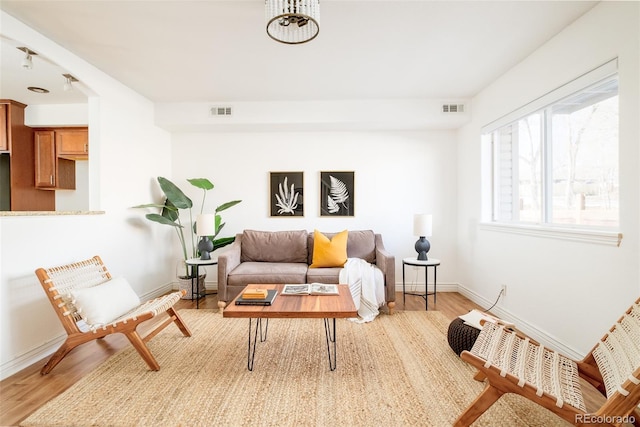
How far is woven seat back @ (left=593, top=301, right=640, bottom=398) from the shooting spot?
4.56 feet

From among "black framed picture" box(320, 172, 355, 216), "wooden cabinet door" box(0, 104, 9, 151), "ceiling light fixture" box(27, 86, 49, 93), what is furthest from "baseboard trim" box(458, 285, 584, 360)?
"wooden cabinet door" box(0, 104, 9, 151)


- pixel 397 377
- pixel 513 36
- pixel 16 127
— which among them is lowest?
pixel 397 377

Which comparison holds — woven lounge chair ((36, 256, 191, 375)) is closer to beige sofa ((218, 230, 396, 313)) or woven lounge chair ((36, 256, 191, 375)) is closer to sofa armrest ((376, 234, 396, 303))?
beige sofa ((218, 230, 396, 313))

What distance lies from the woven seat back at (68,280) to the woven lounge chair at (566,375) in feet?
8.74

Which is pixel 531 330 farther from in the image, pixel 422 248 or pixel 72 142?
pixel 72 142

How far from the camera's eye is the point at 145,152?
12.6ft

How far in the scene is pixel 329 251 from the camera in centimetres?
364

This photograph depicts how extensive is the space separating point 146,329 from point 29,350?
82 centimetres

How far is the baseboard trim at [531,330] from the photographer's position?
231cm

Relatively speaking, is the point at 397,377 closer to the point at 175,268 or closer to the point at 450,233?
the point at 450,233

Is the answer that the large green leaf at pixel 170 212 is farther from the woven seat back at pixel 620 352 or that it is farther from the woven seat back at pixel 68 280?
the woven seat back at pixel 620 352

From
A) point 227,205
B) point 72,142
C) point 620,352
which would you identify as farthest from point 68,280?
point 620,352

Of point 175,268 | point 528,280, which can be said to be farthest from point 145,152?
point 528,280

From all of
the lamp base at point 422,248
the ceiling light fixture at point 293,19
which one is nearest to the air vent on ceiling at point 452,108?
the lamp base at point 422,248
